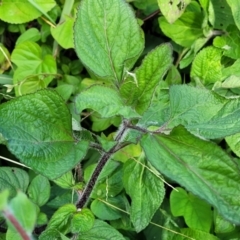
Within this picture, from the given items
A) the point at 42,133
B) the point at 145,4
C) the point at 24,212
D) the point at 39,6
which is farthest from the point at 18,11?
the point at 24,212

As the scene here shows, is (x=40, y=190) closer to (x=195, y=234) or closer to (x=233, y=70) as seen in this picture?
(x=195, y=234)

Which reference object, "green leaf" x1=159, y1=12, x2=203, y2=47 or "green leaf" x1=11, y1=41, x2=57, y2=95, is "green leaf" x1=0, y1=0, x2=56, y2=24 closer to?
"green leaf" x1=11, y1=41, x2=57, y2=95

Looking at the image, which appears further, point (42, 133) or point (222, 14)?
point (222, 14)

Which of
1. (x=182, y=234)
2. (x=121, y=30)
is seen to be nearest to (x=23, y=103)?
(x=121, y=30)

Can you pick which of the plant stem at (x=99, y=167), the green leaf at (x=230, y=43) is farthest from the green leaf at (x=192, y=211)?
the green leaf at (x=230, y=43)

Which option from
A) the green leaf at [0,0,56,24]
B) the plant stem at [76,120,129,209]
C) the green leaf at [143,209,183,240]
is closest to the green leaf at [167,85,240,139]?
the plant stem at [76,120,129,209]
